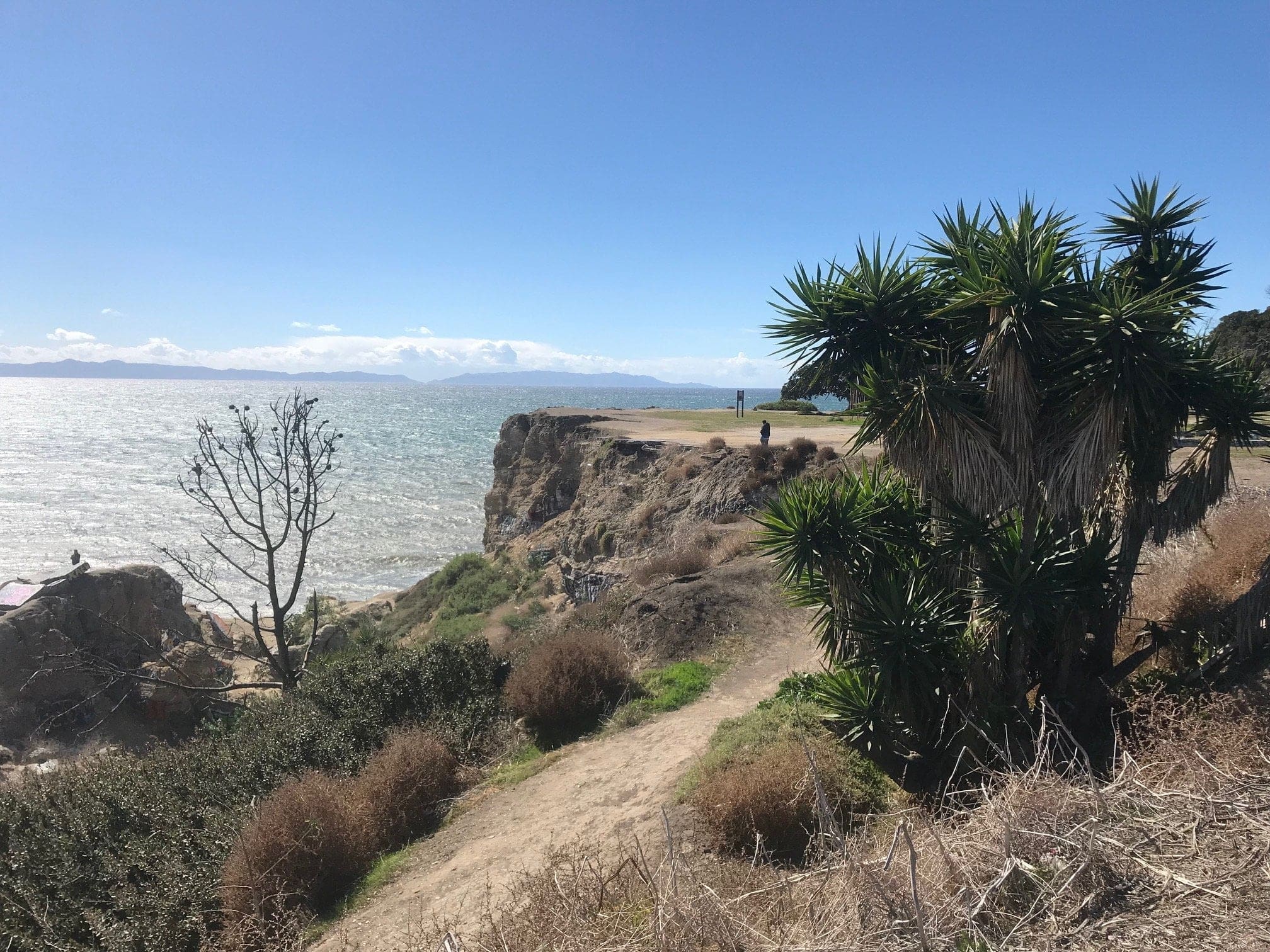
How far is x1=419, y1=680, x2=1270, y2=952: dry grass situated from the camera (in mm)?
3436

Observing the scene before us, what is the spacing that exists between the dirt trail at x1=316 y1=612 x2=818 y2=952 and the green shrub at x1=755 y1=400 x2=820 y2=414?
30634 millimetres

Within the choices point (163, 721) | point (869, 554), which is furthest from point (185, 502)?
point (869, 554)

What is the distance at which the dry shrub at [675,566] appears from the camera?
17.3m

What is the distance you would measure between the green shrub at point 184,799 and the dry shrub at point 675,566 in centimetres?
566

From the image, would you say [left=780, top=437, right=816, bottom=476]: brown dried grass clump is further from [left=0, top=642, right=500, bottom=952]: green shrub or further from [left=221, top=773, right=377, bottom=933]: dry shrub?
[left=221, top=773, right=377, bottom=933]: dry shrub

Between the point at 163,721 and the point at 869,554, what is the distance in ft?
55.5

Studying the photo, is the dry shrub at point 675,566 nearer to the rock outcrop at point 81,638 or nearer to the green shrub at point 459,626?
the green shrub at point 459,626

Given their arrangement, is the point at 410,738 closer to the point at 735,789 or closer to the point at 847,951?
the point at 735,789

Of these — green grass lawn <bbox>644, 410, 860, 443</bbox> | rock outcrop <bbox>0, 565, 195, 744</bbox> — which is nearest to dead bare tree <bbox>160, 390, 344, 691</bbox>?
rock outcrop <bbox>0, 565, 195, 744</bbox>

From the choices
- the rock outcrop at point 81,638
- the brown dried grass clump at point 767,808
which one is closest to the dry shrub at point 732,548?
the brown dried grass clump at point 767,808

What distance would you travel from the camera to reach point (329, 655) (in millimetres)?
15820

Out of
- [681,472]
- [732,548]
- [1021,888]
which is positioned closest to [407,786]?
[1021,888]

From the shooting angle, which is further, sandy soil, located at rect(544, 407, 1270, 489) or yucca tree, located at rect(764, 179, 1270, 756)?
sandy soil, located at rect(544, 407, 1270, 489)

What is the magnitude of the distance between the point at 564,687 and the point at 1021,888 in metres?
7.90
